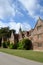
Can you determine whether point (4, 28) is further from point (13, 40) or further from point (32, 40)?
point (32, 40)

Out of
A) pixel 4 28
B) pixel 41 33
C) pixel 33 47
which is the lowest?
pixel 33 47

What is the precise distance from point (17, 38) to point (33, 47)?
2030cm

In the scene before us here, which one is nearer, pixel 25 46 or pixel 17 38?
pixel 25 46

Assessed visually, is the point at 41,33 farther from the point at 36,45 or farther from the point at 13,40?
the point at 13,40

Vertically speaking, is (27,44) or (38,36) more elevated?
(38,36)

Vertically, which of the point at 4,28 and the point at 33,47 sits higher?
the point at 4,28

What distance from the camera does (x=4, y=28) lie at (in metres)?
122

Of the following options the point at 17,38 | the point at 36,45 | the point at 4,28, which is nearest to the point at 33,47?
the point at 36,45

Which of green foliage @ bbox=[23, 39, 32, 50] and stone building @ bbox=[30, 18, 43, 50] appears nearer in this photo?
stone building @ bbox=[30, 18, 43, 50]

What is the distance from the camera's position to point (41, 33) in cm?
5053

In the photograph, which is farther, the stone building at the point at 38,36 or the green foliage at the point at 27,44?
the green foliage at the point at 27,44

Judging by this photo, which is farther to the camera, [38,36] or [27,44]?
[27,44]

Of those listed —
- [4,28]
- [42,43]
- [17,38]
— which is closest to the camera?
[42,43]

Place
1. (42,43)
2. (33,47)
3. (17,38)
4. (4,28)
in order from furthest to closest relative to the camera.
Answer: (4,28) < (17,38) < (33,47) < (42,43)
